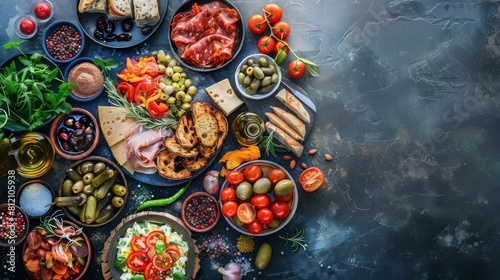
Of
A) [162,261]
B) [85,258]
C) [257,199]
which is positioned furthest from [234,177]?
[85,258]

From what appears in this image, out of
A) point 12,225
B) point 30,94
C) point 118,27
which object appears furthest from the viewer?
point 118,27

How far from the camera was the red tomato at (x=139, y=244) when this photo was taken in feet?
12.4

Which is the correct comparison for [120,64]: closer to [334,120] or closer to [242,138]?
[242,138]

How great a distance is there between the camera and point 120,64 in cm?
404

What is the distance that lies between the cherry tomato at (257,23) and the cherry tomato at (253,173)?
3.56 ft

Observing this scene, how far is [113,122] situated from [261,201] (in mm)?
1321

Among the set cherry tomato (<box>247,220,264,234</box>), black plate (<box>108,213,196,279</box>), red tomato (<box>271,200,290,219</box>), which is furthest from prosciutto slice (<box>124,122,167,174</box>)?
red tomato (<box>271,200,290,219</box>)

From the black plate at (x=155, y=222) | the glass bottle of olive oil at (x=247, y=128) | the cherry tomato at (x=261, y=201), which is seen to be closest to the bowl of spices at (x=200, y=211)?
the black plate at (x=155, y=222)

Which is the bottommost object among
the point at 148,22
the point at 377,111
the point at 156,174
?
the point at 156,174

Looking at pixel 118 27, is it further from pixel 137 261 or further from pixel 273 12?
pixel 137 261

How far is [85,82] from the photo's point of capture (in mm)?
3902

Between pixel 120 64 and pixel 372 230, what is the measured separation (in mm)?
2427

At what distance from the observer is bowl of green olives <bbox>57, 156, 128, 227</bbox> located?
3828 millimetres

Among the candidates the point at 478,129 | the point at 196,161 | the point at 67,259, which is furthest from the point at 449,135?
the point at 67,259
